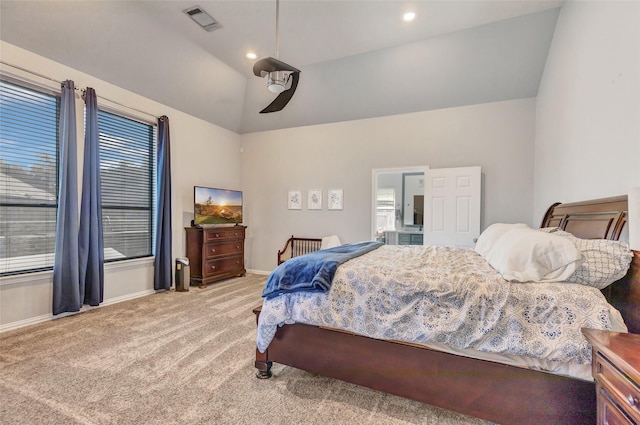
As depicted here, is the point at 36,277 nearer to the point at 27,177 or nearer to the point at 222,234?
the point at 27,177

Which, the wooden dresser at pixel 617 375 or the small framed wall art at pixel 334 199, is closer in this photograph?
the wooden dresser at pixel 617 375

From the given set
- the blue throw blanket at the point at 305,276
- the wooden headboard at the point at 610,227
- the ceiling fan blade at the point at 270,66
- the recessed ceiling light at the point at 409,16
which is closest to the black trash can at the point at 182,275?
the blue throw blanket at the point at 305,276

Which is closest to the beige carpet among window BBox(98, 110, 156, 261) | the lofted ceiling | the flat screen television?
window BBox(98, 110, 156, 261)

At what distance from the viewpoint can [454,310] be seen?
5.40 ft

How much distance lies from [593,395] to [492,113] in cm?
401

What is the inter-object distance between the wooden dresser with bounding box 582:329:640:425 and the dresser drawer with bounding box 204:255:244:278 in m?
4.64

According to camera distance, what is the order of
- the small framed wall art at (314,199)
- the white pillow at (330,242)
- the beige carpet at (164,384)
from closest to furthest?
the beige carpet at (164,384), the white pillow at (330,242), the small framed wall art at (314,199)

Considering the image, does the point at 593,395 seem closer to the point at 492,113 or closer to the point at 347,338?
the point at 347,338

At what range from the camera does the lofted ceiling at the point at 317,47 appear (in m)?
3.13

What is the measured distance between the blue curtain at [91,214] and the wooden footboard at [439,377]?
2667mm

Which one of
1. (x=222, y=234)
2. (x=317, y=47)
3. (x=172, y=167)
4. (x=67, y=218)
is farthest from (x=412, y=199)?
(x=67, y=218)

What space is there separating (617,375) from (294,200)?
4.96 metres

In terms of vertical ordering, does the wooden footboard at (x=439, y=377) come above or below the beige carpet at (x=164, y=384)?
above

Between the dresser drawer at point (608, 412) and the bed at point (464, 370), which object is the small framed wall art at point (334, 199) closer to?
the bed at point (464, 370)
